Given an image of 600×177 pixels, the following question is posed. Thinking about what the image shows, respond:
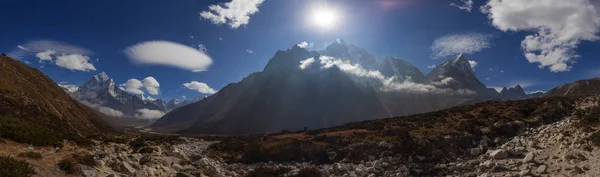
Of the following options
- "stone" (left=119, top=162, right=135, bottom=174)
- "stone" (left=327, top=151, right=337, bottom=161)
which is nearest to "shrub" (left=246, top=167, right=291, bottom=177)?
"stone" (left=327, top=151, right=337, bottom=161)

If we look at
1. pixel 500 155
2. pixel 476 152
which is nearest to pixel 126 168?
pixel 500 155

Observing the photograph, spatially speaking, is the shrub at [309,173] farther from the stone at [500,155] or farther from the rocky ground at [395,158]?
the stone at [500,155]

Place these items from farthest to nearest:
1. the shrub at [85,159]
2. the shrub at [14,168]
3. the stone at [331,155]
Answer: the stone at [331,155]
the shrub at [85,159]
the shrub at [14,168]

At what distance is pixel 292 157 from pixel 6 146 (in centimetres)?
2230

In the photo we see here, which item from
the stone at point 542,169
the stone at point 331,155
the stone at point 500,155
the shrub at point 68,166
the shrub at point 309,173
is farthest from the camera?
the stone at point 331,155

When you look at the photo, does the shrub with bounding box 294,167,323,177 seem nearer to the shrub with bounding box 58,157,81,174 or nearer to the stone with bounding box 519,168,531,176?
the stone with bounding box 519,168,531,176

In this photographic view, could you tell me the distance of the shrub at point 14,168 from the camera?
502 inches

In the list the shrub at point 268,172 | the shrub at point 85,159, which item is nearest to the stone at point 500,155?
the shrub at point 268,172

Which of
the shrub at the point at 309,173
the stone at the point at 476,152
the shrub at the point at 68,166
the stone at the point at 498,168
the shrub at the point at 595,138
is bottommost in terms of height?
the shrub at the point at 309,173

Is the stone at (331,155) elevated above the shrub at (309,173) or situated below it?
above

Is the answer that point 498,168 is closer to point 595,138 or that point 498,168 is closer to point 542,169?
point 542,169

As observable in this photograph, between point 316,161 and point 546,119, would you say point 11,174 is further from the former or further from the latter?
point 546,119

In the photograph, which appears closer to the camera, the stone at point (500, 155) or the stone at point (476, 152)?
the stone at point (500, 155)

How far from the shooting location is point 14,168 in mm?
13453
